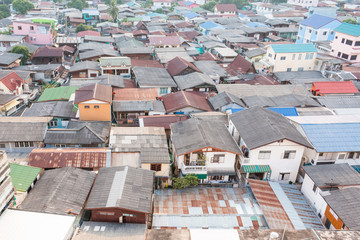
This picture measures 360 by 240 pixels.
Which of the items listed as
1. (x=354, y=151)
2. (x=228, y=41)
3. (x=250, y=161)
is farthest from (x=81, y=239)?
(x=228, y=41)

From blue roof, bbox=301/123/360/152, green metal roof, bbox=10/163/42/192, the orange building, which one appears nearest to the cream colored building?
blue roof, bbox=301/123/360/152

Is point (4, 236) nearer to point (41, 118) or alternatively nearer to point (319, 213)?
point (41, 118)

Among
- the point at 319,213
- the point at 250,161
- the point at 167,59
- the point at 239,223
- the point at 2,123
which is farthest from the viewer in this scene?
the point at 167,59

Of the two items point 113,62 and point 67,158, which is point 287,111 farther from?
point 113,62

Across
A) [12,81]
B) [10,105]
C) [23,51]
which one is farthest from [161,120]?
[23,51]

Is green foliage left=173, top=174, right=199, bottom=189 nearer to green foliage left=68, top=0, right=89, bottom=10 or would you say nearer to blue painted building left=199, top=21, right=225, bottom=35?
blue painted building left=199, top=21, right=225, bottom=35

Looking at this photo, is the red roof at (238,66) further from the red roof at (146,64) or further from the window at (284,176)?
the window at (284,176)
